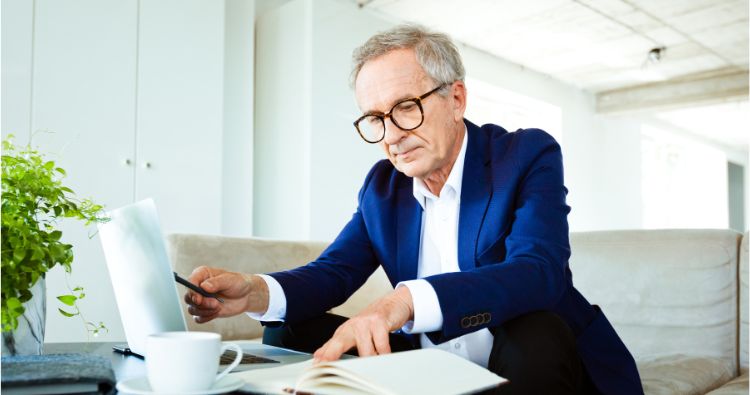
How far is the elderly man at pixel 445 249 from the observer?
1010mm

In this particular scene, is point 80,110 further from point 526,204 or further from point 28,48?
point 526,204

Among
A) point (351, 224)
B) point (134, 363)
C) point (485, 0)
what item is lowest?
point (134, 363)

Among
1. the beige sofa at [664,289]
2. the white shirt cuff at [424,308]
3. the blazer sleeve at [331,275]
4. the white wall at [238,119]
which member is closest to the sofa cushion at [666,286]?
the beige sofa at [664,289]

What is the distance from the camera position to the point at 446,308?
99 cm

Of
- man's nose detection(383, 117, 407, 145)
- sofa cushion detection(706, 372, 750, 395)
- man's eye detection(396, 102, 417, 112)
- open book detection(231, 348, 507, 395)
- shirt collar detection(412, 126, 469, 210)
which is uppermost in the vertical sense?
man's eye detection(396, 102, 417, 112)

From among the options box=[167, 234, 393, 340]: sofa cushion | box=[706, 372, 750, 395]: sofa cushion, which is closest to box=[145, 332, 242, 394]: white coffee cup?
box=[706, 372, 750, 395]: sofa cushion

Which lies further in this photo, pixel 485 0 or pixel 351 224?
pixel 485 0

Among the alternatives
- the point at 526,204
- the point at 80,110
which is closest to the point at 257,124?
the point at 80,110

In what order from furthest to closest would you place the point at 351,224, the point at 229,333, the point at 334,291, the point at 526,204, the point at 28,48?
the point at 28,48 < the point at 229,333 < the point at 351,224 < the point at 334,291 < the point at 526,204

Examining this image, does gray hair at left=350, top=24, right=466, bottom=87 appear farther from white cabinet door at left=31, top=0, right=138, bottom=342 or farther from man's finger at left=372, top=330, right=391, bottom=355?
white cabinet door at left=31, top=0, right=138, bottom=342

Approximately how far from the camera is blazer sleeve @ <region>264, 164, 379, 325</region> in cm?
132

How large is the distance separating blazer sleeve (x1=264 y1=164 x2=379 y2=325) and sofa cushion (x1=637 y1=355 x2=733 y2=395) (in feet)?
A: 2.23

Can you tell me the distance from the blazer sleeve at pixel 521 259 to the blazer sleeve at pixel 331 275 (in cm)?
34

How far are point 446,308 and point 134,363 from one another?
489 millimetres
